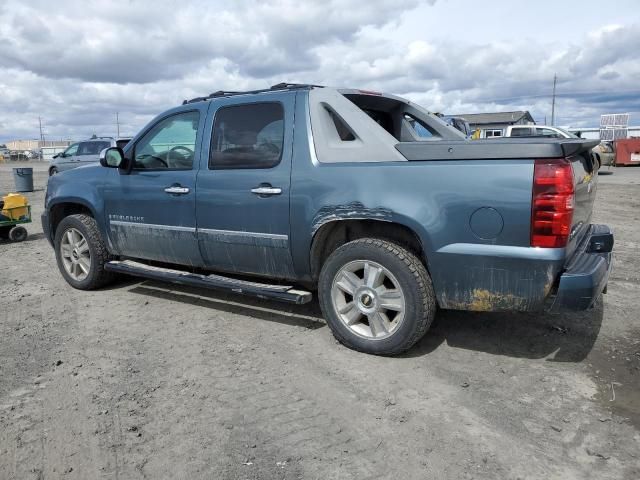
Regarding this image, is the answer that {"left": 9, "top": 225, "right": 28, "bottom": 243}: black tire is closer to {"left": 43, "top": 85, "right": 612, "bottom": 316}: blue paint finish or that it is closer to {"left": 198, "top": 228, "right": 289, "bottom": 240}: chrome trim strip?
{"left": 43, "top": 85, "right": 612, "bottom": 316}: blue paint finish

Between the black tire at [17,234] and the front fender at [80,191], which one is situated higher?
the front fender at [80,191]

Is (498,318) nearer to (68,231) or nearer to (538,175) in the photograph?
(538,175)

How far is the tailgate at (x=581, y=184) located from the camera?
10.4 feet

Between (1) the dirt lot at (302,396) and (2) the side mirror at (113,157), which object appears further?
(2) the side mirror at (113,157)

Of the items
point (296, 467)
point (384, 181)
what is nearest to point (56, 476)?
point (296, 467)

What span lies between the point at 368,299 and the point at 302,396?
0.84 metres

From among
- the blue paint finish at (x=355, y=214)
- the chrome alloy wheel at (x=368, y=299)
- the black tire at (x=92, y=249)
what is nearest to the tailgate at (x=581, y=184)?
the blue paint finish at (x=355, y=214)

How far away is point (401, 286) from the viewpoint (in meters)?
3.51

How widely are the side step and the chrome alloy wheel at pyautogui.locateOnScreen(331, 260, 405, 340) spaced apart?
11.9 inches

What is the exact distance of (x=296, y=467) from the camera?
99.0 inches

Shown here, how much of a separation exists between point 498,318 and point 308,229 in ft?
6.27

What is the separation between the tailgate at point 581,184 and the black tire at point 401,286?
0.95m

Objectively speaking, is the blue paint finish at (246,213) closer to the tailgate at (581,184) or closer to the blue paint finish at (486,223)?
the blue paint finish at (486,223)

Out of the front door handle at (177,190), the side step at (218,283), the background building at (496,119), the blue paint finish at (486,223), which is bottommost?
the side step at (218,283)
